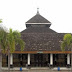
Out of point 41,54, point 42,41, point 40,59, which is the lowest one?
point 40,59

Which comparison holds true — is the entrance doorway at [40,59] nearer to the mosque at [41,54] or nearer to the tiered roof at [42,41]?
the mosque at [41,54]

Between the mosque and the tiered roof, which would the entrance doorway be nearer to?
the mosque

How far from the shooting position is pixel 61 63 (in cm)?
3384

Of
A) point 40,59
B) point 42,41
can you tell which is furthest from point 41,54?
point 42,41

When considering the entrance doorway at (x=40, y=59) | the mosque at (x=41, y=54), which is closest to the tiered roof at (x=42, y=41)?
the mosque at (x=41, y=54)

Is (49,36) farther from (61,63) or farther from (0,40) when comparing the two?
(0,40)

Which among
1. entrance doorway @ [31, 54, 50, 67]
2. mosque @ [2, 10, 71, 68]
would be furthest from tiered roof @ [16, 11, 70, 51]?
entrance doorway @ [31, 54, 50, 67]

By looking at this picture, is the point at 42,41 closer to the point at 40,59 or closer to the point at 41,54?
the point at 41,54

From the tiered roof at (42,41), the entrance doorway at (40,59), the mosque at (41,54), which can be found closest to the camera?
the mosque at (41,54)

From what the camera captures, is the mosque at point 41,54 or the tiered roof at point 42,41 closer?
the mosque at point 41,54

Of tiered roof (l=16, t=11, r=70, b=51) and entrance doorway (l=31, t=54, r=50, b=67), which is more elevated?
tiered roof (l=16, t=11, r=70, b=51)

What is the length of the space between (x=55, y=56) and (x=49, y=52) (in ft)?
9.87

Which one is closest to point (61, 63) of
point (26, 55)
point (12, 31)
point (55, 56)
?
point (55, 56)

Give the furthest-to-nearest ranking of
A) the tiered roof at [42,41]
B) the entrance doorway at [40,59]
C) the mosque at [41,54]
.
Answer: the entrance doorway at [40,59] < the tiered roof at [42,41] < the mosque at [41,54]
